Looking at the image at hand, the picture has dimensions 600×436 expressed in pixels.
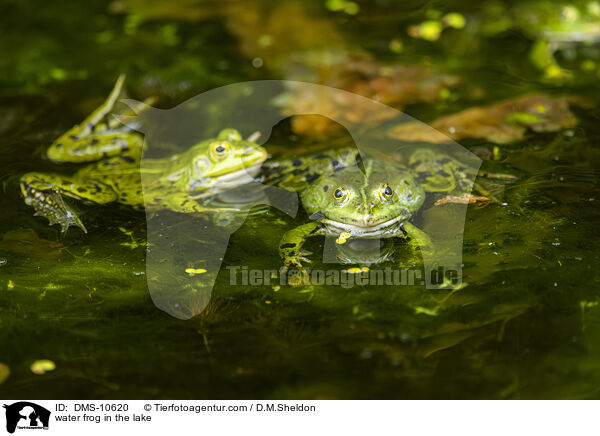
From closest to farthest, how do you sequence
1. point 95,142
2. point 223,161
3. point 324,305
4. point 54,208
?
point 324,305
point 54,208
point 223,161
point 95,142

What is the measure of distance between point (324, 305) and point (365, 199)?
57 cm

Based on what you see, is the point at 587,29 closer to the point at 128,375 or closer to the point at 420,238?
the point at 420,238

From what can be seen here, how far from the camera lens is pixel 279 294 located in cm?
255

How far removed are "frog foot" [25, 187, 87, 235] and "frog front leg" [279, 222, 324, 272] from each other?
3.66ft

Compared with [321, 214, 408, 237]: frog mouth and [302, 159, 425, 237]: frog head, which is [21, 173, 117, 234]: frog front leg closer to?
[302, 159, 425, 237]: frog head

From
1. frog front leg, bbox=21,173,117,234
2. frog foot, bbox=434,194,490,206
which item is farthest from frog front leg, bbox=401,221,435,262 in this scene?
frog front leg, bbox=21,173,117,234

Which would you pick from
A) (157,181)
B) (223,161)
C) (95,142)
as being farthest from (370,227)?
(95,142)

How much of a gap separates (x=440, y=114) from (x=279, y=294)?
196cm

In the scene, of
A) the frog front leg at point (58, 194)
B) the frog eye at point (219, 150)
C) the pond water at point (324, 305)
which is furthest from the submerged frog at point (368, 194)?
the frog front leg at point (58, 194)

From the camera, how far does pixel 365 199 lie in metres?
2.69

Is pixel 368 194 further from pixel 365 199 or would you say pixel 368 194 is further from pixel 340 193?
pixel 340 193

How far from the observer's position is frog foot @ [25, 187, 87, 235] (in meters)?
3.03

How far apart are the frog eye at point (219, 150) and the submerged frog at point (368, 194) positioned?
366 millimetres
